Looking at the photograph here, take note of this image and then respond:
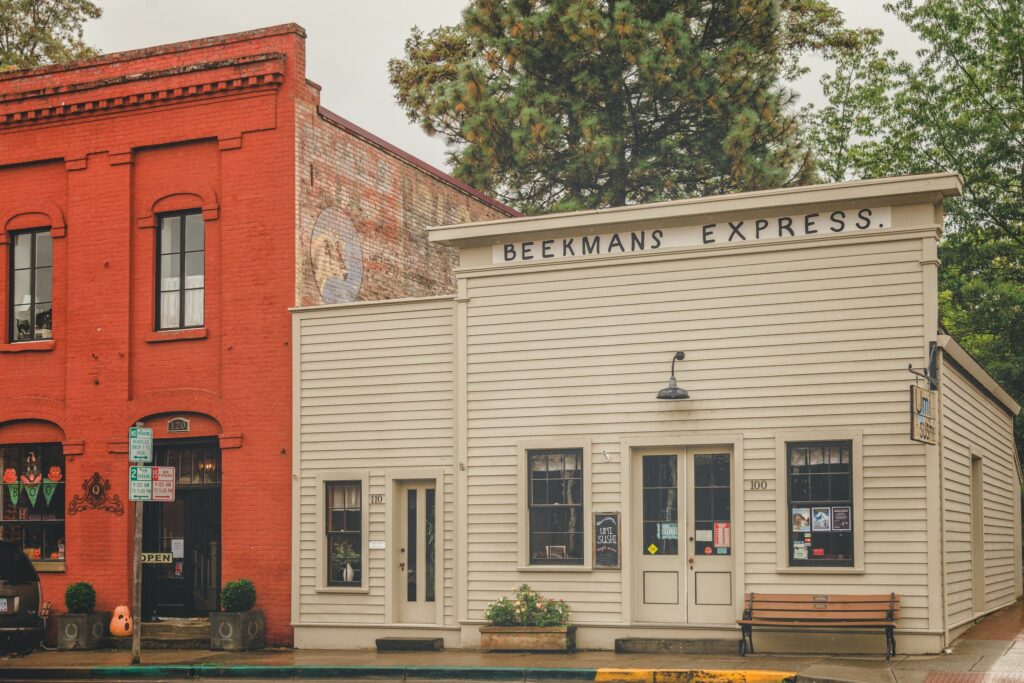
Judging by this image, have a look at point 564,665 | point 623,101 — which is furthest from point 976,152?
point 564,665

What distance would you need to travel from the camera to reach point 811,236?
17.2 m

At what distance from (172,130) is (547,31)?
1469cm

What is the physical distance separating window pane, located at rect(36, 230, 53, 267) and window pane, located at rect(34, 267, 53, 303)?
4.5 inches

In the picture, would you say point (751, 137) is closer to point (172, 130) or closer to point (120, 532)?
point (172, 130)

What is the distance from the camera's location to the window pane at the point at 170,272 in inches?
879

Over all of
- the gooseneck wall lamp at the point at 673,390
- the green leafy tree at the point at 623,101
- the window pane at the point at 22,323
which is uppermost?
the green leafy tree at the point at 623,101

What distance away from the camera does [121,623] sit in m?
21.4

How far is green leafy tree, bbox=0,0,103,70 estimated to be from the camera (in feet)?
136

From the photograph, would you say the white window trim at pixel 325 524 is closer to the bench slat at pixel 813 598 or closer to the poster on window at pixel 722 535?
the poster on window at pixel 722 535

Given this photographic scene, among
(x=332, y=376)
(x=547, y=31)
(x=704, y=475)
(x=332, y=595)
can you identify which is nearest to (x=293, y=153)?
(x=332, y=376)

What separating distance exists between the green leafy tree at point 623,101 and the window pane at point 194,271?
45.4 ft

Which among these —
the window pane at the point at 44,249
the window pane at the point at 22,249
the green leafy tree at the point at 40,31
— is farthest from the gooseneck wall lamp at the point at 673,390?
the green leafy tree at the point at 40,31

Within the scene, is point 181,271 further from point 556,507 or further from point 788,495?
point 788,495

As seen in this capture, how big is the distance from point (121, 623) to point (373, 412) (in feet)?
17.9
